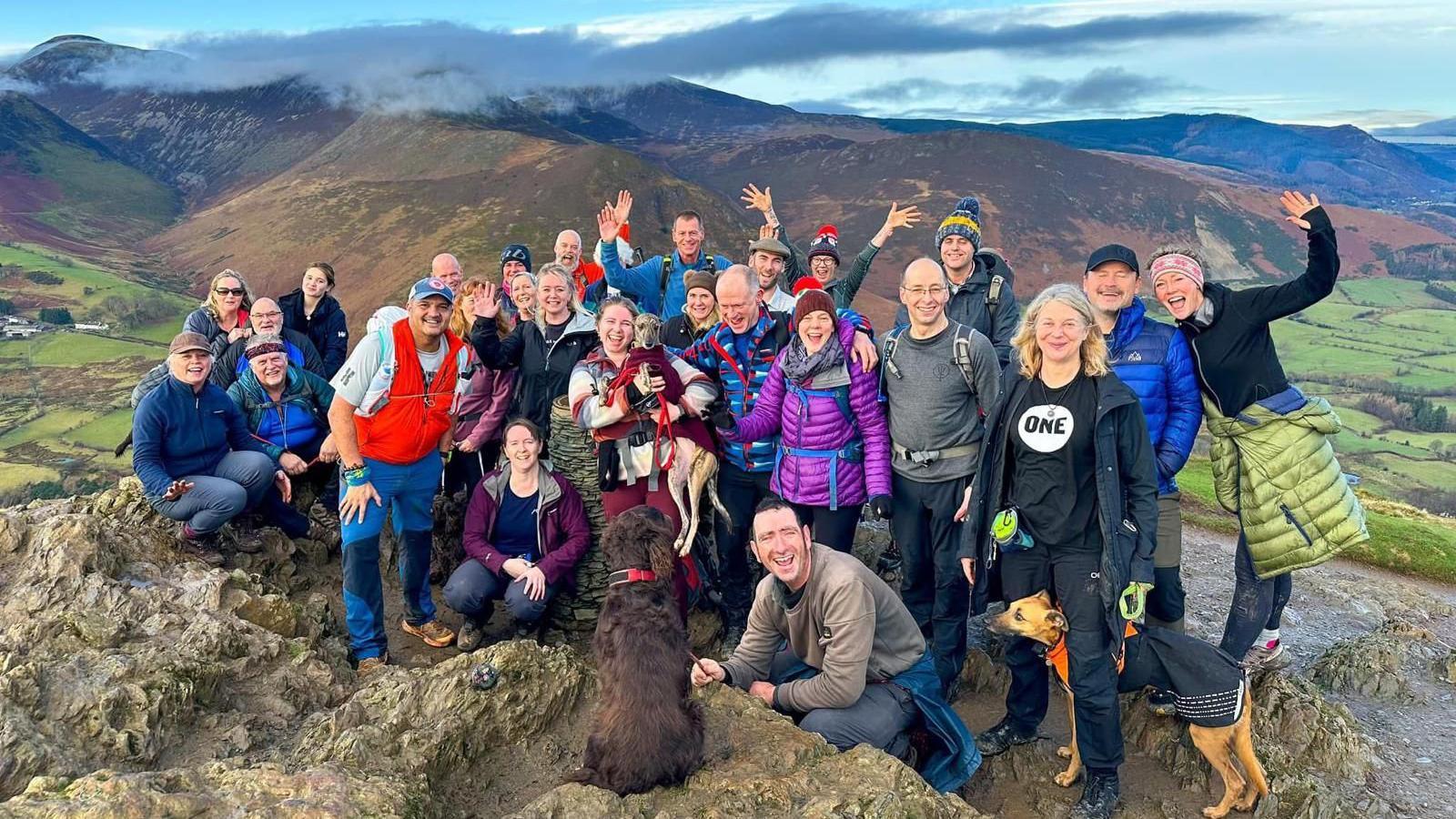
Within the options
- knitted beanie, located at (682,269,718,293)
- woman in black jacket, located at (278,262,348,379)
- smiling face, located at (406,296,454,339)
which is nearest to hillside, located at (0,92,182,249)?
woman in black jacket, located at (278,262,348,379)

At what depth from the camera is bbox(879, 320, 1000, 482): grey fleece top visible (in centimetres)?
552

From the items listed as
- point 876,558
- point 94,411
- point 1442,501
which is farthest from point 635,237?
point 876,558

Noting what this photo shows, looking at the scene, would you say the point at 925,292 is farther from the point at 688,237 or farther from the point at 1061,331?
the point at 688,237

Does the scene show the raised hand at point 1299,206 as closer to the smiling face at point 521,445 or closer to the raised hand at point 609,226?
the smiling face at point 521,445

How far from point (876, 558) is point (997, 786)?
322cm

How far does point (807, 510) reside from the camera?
6.56 meters

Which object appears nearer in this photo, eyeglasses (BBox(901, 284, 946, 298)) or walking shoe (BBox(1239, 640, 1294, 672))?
eyeglasses (BBox(901, 284, 946, 298))

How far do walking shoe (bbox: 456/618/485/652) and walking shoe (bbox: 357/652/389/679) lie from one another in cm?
62

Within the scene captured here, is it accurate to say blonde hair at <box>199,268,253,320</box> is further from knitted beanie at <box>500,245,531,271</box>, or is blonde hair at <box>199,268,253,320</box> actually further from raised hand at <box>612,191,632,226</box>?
raised hand at <box>612,191,632,226</box>

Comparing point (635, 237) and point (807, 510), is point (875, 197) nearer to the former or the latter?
point (635, 237)

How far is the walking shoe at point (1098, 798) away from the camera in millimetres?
5090

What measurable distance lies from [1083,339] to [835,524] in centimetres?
233

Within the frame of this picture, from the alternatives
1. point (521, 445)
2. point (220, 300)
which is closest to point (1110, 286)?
point (521, 445)

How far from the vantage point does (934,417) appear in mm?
5641
